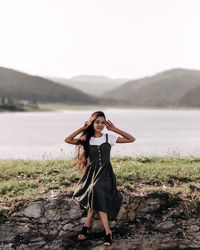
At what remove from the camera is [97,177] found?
6.11 metres

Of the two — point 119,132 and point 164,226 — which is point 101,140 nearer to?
point 119,132

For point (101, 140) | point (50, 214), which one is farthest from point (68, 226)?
point (101, 140)

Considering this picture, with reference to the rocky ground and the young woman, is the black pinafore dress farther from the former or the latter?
the rocky ground

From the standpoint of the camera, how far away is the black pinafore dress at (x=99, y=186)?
5934 mm

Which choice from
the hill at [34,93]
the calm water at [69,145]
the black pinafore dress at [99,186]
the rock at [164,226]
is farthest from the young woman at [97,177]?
the hill at [34,93]

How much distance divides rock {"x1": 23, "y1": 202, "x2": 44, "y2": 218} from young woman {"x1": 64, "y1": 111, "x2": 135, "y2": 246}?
88 cm

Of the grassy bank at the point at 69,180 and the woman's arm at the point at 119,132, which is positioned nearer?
the woman's arm at the point at 119,132

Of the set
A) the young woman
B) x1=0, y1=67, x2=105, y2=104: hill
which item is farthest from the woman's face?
x1=0, y1=67, x2=105, y2=104: hill

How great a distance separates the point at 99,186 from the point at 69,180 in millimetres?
2212

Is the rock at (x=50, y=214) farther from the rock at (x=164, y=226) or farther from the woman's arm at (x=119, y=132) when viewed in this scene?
the rock at (x=164, y=226)

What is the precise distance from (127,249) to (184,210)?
160cm

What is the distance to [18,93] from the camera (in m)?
180

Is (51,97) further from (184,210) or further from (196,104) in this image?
(184,210)

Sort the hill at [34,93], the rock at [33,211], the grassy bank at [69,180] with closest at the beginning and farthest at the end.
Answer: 1. the rock at [33,211]
2. the grassy bank at [69,180]
3. the hill at [34,93]
